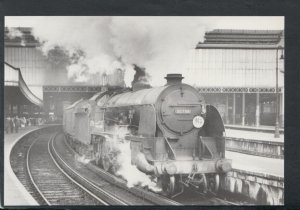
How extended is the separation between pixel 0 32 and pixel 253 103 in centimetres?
589

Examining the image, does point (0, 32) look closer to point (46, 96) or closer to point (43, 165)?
point (46, 96)

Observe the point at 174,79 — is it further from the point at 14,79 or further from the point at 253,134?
the point at 14,79

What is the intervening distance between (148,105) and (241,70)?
2.70 metres

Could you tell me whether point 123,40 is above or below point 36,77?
above

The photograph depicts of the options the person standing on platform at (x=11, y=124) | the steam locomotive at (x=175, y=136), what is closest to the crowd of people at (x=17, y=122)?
the person standing on platform at (x=11, y=124)

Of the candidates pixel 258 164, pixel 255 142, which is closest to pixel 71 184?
pixel 258 164

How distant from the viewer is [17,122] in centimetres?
913

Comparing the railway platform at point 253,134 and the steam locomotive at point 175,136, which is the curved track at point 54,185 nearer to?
the steam locomotive at point 175,136

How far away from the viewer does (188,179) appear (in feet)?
24.2

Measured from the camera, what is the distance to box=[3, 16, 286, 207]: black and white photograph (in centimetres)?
759

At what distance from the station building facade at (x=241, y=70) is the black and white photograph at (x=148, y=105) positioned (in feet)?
0.10

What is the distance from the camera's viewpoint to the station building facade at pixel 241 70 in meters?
8.63

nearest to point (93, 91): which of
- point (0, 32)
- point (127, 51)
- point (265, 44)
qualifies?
point (127, 51)

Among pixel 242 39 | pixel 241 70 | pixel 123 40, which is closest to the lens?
pixel 123 40
